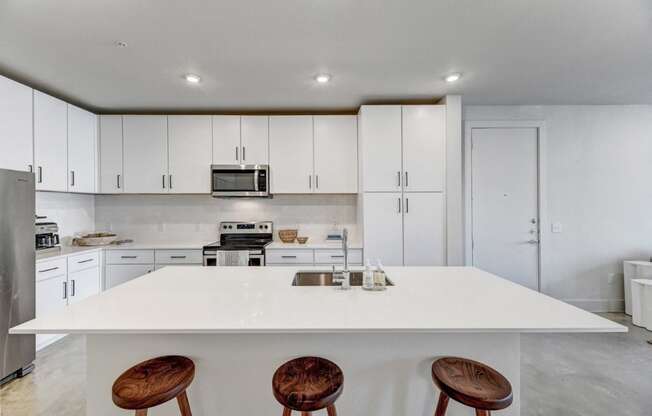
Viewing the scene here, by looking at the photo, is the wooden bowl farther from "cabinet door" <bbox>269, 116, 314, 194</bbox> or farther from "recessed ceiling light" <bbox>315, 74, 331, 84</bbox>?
"recessed ceiling light" <bbox>315, 74, 331, 84</bbox>

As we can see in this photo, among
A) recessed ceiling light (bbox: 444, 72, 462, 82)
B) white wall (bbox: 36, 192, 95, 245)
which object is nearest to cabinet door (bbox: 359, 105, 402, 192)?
recessed ceiling light (bbox: 444, 72, 462, 82)

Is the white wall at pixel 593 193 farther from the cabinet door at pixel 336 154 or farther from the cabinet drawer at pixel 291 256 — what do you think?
the cabinet drawer at pixel 291 256

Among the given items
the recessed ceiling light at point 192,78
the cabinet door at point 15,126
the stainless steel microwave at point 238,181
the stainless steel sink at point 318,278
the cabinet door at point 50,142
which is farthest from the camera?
the stainless steel microwave at point 238,181

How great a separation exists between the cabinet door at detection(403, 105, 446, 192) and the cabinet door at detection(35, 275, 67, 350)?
3486 millimetres

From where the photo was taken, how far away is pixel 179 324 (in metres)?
1.17

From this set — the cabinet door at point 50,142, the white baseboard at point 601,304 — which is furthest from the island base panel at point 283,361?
the white baseboard at point 601,304

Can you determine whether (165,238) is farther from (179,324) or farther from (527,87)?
(527,87)

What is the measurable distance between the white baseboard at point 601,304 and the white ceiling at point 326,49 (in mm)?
2378

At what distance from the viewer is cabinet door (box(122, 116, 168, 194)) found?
357 cm

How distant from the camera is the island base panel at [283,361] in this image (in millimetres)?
1419

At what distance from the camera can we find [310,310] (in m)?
1.33

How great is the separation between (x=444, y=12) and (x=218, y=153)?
273 centimetres

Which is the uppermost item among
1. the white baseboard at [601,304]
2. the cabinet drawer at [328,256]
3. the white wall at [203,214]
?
the white wall at [203,214]

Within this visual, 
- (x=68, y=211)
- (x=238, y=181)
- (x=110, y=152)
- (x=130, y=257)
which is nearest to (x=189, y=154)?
(x=238, y=181)
